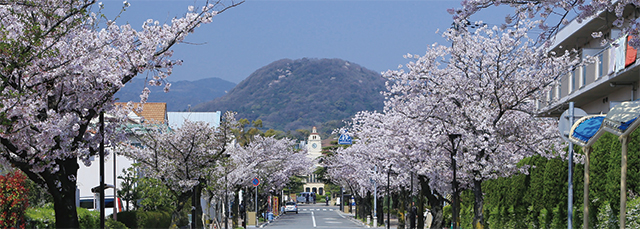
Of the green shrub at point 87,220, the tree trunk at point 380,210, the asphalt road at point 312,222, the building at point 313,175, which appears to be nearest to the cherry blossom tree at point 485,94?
the green shrub at point 87,220

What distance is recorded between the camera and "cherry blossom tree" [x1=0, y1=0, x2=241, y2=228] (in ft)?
35.4

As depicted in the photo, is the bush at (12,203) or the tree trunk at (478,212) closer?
the bush at (12,203)

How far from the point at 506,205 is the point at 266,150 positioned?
41938 mm

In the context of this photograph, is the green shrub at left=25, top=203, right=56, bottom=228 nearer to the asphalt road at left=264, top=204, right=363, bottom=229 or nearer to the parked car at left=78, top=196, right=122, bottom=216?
the parked car at left=78, top=196, right=122, bottom=216

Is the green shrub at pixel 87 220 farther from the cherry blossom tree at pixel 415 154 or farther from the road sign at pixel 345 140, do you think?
the road sign at pixel 345 140

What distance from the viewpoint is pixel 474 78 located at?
18922mm

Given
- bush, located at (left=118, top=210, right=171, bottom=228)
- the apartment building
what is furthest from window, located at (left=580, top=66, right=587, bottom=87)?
bush, located at (left=118, top=210, right=171, bottom=228)

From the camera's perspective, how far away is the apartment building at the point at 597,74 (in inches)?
794

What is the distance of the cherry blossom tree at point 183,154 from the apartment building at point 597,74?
12.4m

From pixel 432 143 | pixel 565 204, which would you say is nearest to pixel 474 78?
pixel 432 143

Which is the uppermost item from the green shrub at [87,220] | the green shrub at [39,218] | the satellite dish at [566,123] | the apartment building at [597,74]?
the apartment building at [597,74]

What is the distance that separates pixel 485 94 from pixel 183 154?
11.8 m

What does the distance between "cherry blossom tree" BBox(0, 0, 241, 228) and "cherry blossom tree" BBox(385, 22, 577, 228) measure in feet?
28.6

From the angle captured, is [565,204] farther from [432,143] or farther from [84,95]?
[84,95]
